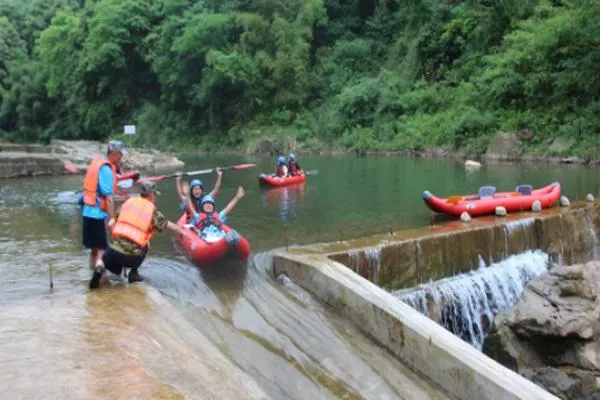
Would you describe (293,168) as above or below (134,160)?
above

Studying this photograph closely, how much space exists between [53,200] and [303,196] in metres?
6.62

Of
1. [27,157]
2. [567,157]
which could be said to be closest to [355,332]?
[567,157]

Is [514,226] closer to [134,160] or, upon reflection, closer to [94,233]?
[94,233]

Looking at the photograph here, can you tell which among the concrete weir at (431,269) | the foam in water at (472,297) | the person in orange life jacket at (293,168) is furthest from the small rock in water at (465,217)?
the person in orange life jacket at (293,168)

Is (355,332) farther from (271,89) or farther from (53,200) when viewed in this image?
(271,89)

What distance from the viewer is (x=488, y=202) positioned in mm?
10797

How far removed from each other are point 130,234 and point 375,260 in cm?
335

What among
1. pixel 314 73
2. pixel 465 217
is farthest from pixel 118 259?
pixel 314 73

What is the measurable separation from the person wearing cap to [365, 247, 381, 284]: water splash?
341cm

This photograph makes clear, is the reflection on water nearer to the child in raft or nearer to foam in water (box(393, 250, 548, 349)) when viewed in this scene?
the child in raft

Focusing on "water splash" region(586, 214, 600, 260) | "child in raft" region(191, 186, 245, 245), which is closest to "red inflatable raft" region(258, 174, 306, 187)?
"child in raft" region(191, 186, 245, 245)

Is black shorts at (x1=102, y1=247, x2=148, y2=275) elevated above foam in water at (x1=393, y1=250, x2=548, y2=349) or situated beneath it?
elevated above

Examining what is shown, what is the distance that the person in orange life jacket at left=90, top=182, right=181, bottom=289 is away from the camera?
6.20 meters

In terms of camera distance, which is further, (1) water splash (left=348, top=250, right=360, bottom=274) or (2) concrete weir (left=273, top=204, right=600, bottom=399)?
(1) water splash (left=348, top=250, right=360, bottom=274)
